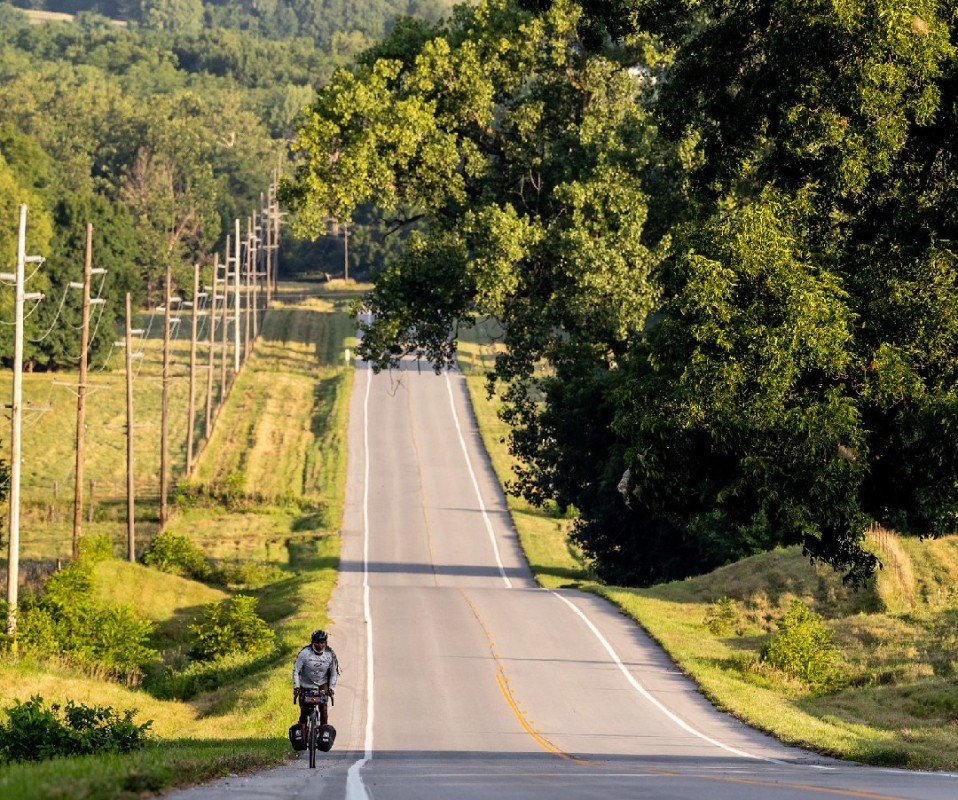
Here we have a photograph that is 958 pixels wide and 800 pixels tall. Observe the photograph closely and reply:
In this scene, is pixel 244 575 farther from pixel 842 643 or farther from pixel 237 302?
pixel 237 302

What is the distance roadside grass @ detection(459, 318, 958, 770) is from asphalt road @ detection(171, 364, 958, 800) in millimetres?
894

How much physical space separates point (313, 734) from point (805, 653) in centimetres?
1645

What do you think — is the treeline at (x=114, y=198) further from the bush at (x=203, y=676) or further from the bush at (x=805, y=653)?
the bush at (x=805, y=653)

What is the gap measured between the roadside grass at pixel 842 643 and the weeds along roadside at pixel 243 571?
8.81 meters

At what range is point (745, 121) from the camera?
24.9 metres

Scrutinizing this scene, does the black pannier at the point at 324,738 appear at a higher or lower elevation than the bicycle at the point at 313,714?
lower

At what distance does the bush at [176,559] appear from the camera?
5744 cm

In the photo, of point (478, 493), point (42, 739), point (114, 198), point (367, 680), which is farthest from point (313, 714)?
point (114, 198)

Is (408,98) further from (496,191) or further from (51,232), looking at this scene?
(51,232)

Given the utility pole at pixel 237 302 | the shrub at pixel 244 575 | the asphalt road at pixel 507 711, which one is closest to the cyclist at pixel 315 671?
the asphalt road at pixel 507 711

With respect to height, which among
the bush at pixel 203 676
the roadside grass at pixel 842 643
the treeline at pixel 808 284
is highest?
the treeline at pixel 808 284

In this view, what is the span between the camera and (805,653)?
1372 inches

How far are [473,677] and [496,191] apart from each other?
19.8m

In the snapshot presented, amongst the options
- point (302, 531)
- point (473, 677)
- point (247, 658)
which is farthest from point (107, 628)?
point (302, 531)
